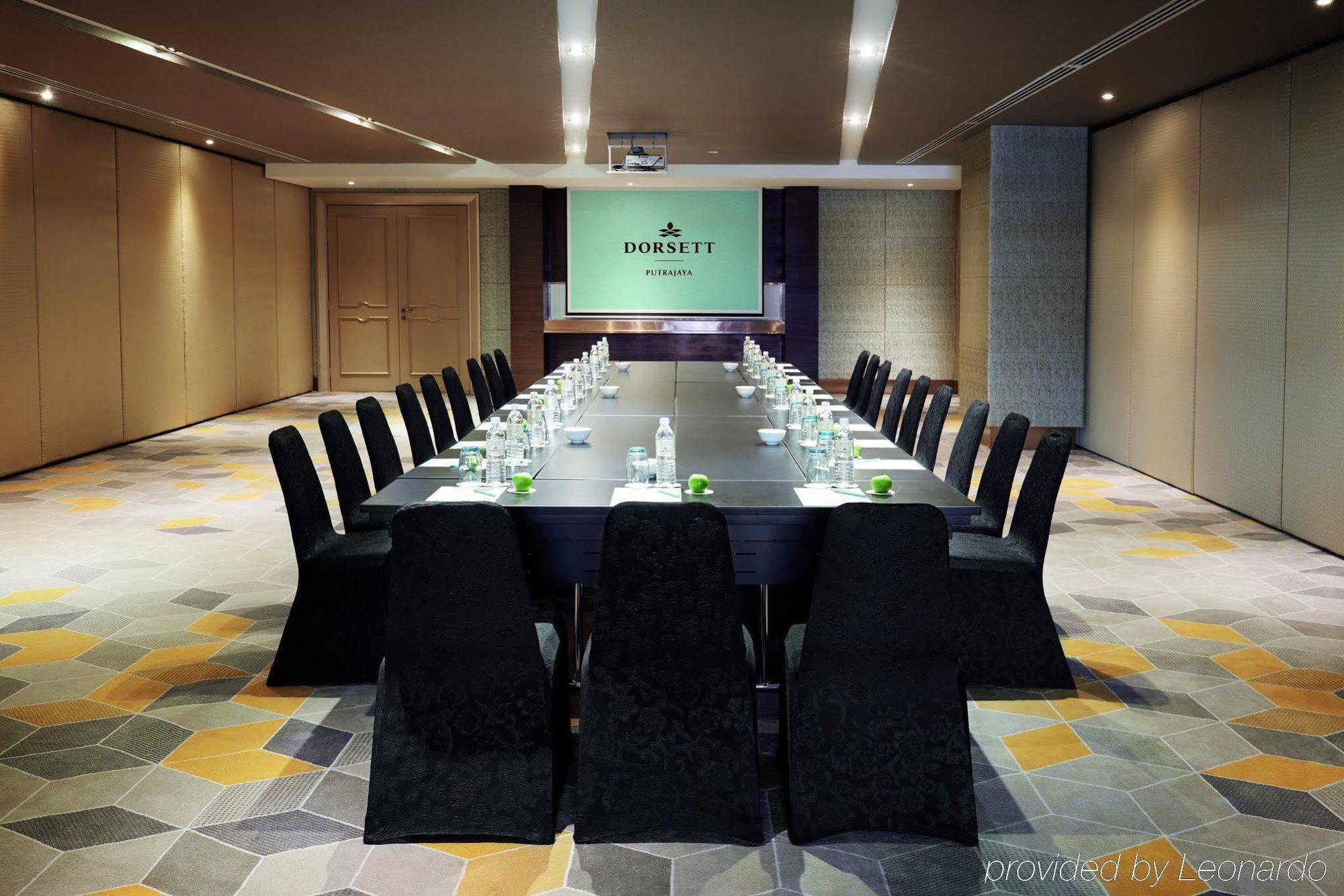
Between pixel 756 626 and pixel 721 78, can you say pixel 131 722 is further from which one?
pixel 721 78

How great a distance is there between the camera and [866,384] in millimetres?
8742

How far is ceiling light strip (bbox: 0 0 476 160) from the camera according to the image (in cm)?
618

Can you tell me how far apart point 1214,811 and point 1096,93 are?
6293 millimetres

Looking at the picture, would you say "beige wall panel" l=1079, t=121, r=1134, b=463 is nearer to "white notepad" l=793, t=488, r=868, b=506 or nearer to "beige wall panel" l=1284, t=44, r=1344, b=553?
"beige wall panel" l=1284, t=44, r=1344, b=553

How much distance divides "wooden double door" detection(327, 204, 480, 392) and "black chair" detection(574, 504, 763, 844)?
12.6 meters

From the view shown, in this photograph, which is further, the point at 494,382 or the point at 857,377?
the point at 857,377

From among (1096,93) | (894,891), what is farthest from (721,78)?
(894,891)

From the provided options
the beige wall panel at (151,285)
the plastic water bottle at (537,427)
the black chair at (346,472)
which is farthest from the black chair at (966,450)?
the beige wall panel at (151,285)

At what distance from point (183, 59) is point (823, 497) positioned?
5.82 m

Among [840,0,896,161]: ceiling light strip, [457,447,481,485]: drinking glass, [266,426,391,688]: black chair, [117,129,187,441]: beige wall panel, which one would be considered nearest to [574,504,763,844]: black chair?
[457,447,481,485]: drinking glass

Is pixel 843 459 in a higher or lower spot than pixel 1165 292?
lower

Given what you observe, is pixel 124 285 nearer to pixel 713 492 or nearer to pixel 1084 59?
pixel 1084 59

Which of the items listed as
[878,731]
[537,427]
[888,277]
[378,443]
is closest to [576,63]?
[378,443]

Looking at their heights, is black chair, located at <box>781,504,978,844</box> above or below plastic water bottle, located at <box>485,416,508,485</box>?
below
